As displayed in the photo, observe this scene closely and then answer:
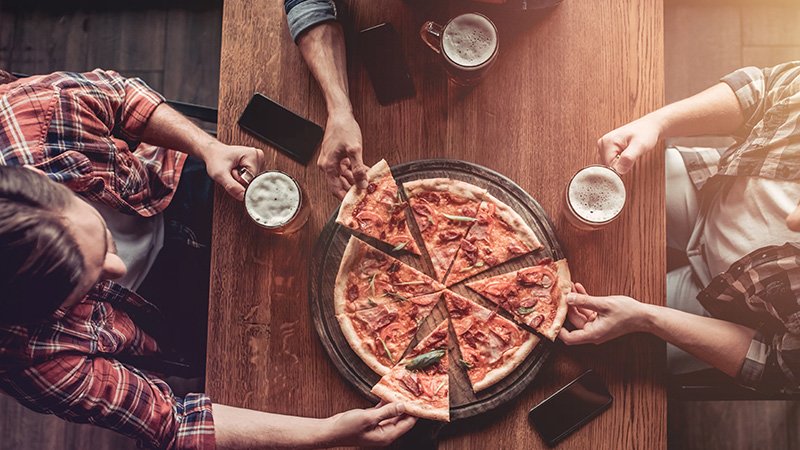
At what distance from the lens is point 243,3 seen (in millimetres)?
2084

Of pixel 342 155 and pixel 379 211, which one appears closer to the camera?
pixel 342 155

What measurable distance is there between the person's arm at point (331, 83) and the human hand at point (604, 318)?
890 mm

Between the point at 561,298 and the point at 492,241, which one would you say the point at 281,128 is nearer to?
the point at 492,241

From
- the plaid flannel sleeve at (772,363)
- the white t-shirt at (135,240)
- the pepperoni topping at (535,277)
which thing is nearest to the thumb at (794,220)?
the plaid flannel sleeve at (772,363)

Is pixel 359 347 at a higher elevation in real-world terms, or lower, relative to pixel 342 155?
lower

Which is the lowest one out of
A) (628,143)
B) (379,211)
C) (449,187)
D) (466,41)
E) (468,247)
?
(468,247)

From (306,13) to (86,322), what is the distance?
4.25 feet

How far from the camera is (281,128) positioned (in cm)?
208

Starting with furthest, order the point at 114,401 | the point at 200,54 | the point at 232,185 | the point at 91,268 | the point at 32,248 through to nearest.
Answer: the point at 200,54 < the point at 232,185 < the point at 114,401 < the point at 91,268 < the point at 32,248

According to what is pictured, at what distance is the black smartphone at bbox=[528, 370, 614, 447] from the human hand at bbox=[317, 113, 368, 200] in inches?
40.2

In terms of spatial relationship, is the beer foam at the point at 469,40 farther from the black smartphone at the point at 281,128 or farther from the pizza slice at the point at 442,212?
the black smartphone at the point at 281,128

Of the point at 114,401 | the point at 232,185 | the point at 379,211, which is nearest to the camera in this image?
the point at 114,401

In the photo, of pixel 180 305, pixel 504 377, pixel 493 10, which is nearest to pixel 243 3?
pixel 493 10

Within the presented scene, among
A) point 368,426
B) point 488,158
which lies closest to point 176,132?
point 488,158
